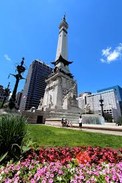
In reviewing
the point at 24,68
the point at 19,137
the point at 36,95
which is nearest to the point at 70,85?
the point at 24,68

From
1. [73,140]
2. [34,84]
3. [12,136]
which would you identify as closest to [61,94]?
[73,140]

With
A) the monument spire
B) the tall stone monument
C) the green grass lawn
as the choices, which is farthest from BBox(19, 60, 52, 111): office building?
the green grass lawn

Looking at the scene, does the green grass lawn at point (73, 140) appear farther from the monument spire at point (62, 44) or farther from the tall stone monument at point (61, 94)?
the monument spire at point (62, 44)

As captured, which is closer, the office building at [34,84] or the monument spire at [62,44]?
the monument spire at [62,44]

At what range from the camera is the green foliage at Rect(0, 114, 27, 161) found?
4.31 m

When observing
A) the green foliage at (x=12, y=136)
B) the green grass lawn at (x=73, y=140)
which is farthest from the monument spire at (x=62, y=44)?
the green foliage at (x=12, y=136)

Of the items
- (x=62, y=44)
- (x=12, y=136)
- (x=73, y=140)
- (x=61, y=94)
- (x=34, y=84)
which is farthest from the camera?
(x=34, y=84)

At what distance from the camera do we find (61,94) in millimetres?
42406

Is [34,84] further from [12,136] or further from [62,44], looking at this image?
[12,136]

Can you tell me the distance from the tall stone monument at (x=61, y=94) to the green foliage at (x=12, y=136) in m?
27.3

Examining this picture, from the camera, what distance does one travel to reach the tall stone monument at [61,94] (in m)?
35.7

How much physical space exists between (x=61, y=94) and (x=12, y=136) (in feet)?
124

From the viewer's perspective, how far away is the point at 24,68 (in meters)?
21.4

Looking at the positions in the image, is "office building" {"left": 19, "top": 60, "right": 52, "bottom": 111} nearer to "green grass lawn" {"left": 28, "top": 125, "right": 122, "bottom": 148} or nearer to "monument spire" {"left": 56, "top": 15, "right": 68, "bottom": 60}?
"monument spire" {"left": 56, "top": 15, "right": 68, "bottom": 60}
